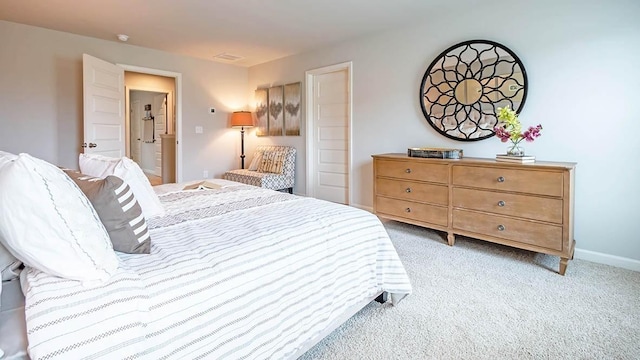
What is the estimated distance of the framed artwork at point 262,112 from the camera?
220 inches

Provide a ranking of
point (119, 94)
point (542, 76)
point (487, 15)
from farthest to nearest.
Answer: point (119, 94) → point (487, 15) → point (542, 76)

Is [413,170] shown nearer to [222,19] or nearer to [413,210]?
[413,210]

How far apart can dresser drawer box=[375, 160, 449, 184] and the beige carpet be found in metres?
0.77

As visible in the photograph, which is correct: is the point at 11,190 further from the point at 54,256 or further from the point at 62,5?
the point at 62,5

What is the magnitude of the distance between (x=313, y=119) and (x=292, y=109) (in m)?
0.43

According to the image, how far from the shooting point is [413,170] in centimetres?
325

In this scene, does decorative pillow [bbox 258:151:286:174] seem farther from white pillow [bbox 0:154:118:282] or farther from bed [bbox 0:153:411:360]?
white pillow [bbox 0:154:118:282]

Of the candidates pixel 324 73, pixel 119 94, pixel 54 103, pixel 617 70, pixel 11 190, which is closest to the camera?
pixel 11 190

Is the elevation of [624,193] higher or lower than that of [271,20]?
lower

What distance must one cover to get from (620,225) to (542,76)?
4.46 feet

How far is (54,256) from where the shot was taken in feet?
2.95

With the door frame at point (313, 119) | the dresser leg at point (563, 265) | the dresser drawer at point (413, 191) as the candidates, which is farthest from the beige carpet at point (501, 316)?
the door frame at point (313, 119)

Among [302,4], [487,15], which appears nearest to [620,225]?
[487,15]

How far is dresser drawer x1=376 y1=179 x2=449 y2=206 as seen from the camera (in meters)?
3.07
